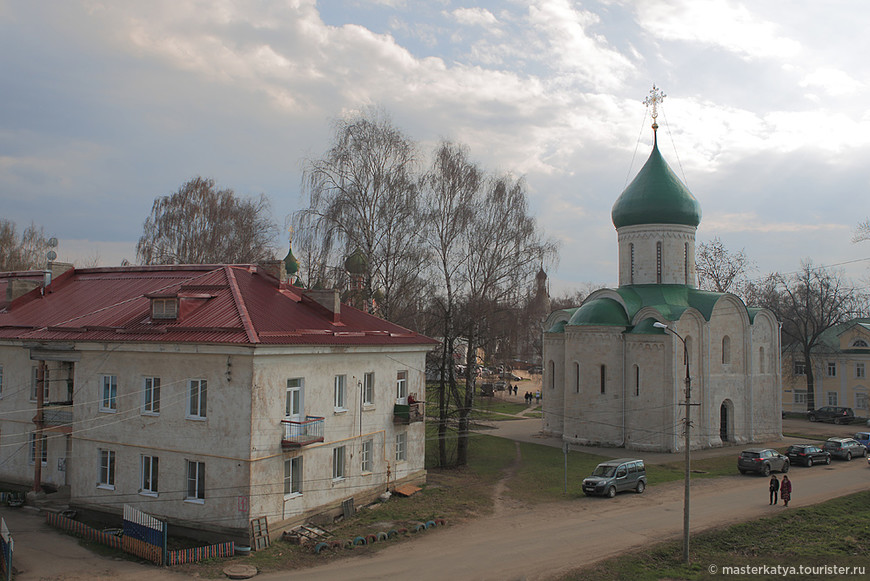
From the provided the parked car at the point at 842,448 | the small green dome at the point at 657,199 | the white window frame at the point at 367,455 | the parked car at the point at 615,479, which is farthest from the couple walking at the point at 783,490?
the small green dome at the point at 657,199

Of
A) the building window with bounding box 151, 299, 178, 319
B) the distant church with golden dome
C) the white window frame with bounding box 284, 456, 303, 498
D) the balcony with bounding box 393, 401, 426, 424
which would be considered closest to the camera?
the white window frame with bounding box 284, 456, 303, 498

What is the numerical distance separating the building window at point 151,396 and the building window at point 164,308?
1968mm

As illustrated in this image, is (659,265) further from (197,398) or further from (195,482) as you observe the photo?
(195,482)

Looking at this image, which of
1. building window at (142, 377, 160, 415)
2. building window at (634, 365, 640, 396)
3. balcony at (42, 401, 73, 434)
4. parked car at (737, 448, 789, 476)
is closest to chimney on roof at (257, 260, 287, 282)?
building window at (142, 377, 160, 415)

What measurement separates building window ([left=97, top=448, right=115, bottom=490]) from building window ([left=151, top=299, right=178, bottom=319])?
4685 mm

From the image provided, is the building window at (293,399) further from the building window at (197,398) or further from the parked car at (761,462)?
the parked car at (761,462)

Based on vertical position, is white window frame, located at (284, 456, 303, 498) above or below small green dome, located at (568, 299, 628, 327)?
below

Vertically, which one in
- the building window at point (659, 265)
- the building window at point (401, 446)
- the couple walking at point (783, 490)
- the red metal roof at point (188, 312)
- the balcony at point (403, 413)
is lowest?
the couple walking at point (783, 490)

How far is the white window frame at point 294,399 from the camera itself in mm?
18938

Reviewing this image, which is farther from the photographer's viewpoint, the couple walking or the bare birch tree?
the bare birch tree

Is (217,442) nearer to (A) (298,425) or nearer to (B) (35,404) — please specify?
(A) (298,425)

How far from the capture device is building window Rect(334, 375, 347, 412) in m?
21.4

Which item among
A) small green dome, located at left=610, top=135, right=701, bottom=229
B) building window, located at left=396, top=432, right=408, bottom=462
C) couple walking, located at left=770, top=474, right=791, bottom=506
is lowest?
couple walking, located at left=770, top=474, right=791, bottom=506

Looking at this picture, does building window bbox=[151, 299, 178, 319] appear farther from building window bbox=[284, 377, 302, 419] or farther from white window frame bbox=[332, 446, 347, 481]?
white window frame bbox=[332, 446, 347, 481]
